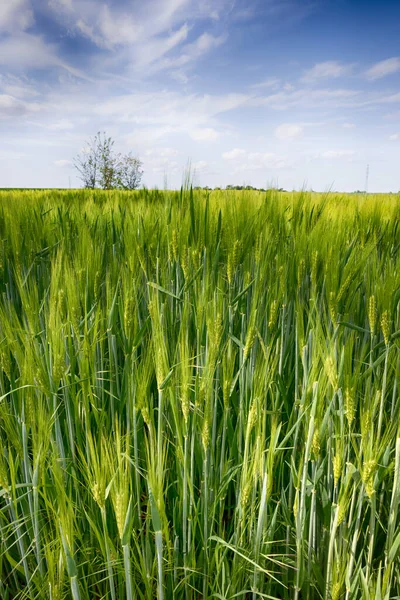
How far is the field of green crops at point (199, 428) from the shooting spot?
0.64 metres

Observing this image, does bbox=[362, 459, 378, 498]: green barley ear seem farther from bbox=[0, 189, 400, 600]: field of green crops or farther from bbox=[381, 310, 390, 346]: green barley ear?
bbox=[381, 310, 390, 346]: green barley ear

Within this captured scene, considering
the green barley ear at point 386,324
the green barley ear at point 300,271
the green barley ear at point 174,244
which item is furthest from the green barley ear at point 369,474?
the green barley ear at point 174,244

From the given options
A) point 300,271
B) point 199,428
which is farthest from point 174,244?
point 199,428

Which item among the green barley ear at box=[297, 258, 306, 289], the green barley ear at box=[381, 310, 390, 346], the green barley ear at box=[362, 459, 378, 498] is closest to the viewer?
the green barley ear at box=[362, 459, 378, 498]

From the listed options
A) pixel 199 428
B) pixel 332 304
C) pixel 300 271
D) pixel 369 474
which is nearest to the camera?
pixel 369 474

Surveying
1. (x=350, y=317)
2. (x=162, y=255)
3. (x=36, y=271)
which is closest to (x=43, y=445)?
(x=162, y=255)

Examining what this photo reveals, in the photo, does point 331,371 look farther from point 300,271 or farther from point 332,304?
point 300,271

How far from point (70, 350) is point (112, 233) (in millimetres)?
609

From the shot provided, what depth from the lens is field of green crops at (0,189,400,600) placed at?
64cm

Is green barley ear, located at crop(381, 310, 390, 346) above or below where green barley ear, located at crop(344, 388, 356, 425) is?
above

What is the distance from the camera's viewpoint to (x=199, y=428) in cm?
71

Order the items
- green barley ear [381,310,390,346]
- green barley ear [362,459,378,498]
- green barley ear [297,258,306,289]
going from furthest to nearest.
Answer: green barley ear [297,258,306,289] → green barley ear [381,310,390,346] → green barley ear [362,459,378,498]

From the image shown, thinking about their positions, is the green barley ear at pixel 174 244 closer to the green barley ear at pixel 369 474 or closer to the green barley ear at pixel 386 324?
the green barley ear at pixel 386 324

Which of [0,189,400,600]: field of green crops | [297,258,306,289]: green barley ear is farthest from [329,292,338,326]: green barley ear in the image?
[297,258,306,289]: green barley ear
